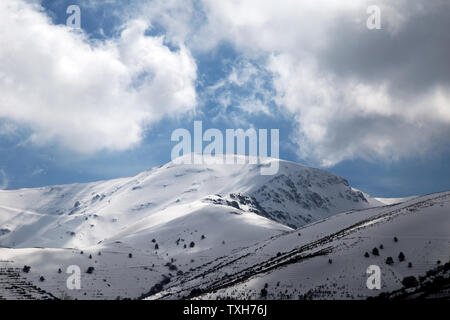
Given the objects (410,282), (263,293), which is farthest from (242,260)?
(410,282)

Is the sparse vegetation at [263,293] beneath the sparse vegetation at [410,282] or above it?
beneath

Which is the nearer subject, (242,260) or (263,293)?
(263,293)

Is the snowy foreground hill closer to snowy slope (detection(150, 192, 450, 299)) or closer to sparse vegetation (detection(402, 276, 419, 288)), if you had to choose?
snowy slope (detection(150, 192, 450, 299))

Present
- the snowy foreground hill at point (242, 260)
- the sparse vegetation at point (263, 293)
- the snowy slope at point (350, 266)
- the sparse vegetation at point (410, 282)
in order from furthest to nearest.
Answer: the snowy foreground hill at point (242, 260) < the sparse vegetation at point (263, 293) < the snowy slope at point (350, 266) < the sparse vegetation at point (410, 282)

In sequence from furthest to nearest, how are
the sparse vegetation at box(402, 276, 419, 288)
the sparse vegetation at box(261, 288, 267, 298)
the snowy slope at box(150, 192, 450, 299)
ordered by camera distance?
1. the sparse vegetation at box(261, 288, 267, 298)
2. the snowy slope at box(150, 192, 450, 299)
3. the sparse vegetation at box(402, 276, 419, 288)

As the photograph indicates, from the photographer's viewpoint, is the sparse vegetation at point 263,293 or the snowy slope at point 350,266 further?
the sparse vegetation at point 263,293

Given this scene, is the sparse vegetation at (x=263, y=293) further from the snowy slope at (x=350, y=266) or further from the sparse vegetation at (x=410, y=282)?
the sparse vegetation at (x=410, y=282)

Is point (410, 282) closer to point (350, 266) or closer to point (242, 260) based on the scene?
point (350, 266)

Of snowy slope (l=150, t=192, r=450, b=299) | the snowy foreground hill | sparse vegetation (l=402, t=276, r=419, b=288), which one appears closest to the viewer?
sparse vegetation (l=402, t=276, r=419, b=288)

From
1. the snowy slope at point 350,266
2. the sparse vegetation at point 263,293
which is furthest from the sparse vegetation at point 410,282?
the sparse vegetation at point 263,293

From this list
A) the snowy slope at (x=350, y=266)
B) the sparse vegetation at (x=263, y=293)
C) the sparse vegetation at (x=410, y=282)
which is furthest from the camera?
the sparse vegetation at (x=263, y=293)

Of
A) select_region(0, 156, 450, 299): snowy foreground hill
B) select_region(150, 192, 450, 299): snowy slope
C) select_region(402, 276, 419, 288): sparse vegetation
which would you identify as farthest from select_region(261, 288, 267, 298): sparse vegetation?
select_region(402, 276, 419, 288): sparse vegetation
